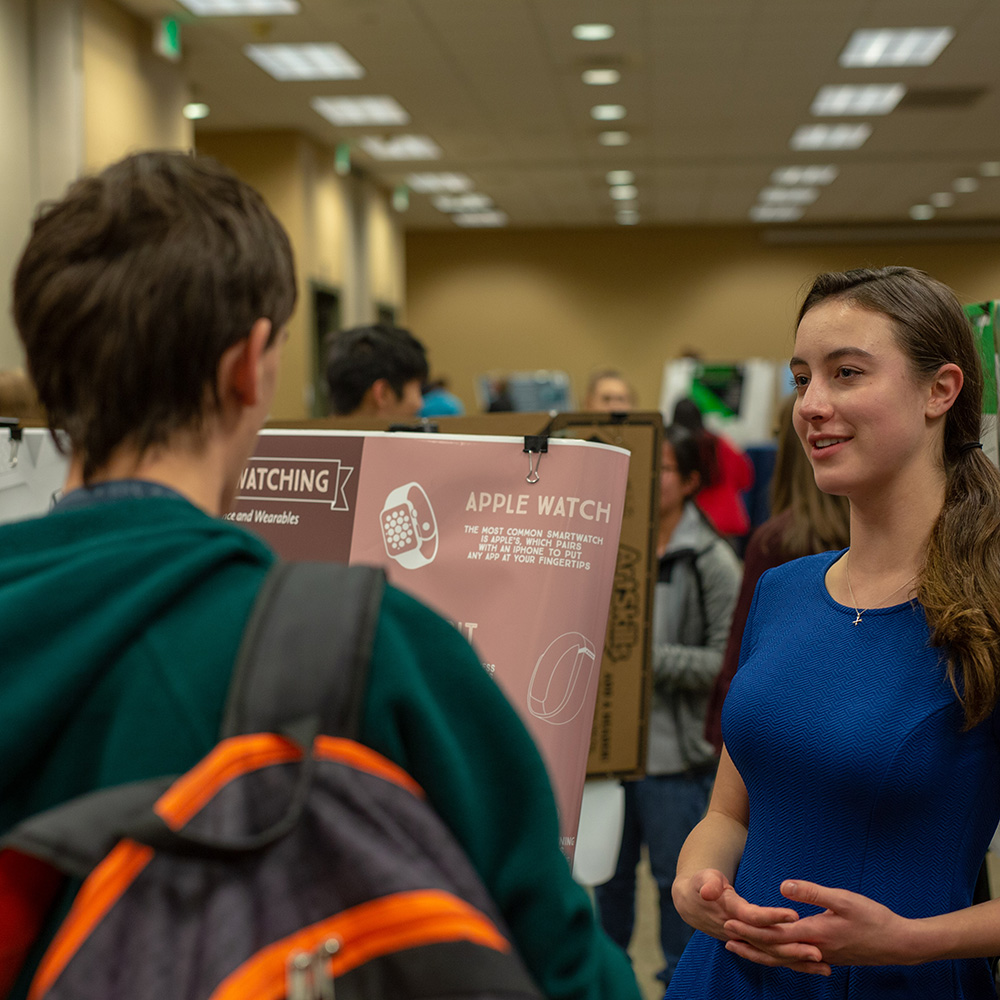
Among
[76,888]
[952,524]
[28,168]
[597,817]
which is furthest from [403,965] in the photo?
[28,168]

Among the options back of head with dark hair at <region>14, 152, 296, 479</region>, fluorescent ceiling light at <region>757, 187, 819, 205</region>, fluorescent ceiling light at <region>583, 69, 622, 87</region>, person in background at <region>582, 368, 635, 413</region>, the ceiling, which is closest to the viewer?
back of head with dark hair at <region>14, 152, 296, 479</region>

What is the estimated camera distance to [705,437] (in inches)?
135

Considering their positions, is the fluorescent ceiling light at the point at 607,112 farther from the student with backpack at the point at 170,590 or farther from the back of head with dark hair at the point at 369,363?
the student with backpack at the point at 170,590

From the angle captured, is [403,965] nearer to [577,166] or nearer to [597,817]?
[597,817]

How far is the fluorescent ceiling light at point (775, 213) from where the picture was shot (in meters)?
15.1

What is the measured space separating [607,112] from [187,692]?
9.97 metres

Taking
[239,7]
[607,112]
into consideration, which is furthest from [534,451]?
[607,112]

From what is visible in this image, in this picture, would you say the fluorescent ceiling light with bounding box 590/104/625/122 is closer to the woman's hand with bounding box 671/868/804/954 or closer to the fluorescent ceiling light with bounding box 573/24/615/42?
the fluorescent ceiling light with bounding box 573/24/615/42

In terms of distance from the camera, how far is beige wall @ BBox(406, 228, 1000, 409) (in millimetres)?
16938

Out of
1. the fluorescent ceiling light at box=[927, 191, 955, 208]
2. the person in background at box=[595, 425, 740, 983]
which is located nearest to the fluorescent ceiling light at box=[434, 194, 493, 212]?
the fluorescent ceiling light at box=[927, 191, 955, 208]

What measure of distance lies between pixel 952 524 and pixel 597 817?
80 cm

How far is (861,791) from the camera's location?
1.30m

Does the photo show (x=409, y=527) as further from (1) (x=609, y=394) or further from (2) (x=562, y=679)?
(1) (x=609, y=394)

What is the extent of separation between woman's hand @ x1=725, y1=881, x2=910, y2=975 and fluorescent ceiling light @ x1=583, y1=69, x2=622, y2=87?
830cm
